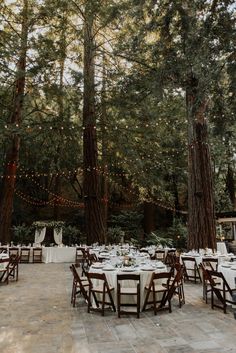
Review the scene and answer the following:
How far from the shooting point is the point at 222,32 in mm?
5566

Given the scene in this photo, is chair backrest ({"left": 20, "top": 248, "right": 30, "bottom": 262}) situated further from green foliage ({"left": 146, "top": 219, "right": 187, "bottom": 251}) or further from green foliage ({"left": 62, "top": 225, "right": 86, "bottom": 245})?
green foliage ({"left": 146, "top": 219, "right": 187, "bottom": 251})

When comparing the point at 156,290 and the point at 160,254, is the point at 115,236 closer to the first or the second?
the point at 160,254

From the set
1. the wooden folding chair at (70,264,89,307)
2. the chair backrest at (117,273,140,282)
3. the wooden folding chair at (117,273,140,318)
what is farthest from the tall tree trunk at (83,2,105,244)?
the chair backrest at (117,273,140,282)

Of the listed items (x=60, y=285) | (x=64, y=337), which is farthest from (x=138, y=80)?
(x=64, y=337)

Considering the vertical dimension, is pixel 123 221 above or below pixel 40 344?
above

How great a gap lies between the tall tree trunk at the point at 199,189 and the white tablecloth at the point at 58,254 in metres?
5.71

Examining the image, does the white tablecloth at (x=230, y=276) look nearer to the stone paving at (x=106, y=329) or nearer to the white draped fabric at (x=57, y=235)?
the stone paving at (x=106, y=329)

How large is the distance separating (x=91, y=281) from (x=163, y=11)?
590 centimetres

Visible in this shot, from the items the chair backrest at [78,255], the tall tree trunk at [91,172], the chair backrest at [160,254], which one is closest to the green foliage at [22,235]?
the chair backrest at [78,255]

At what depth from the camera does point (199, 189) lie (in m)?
9.66

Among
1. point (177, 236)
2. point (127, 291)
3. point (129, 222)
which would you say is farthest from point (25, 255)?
point (127, 291)

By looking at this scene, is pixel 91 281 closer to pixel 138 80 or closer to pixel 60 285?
pixel 60 285

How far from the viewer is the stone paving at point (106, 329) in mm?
3666

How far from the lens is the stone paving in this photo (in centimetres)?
367
